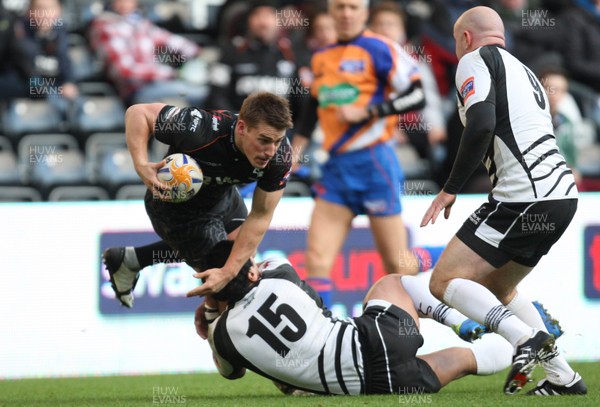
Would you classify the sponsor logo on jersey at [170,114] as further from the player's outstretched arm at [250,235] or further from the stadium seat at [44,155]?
the stadium seat at [44,155]

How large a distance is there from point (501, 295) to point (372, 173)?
2564mm

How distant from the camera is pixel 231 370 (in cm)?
601

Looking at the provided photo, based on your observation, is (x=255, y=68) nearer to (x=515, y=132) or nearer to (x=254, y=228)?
(x=254, y=228)

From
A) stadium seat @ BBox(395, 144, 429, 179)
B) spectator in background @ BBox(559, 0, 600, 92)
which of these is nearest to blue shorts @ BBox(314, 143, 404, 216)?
stadium seat @ BBox(395, 144, 429, 179)

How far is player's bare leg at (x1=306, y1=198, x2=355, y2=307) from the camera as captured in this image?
817 centimetres

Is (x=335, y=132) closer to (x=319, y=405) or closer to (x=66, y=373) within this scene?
(x=66, y=373)

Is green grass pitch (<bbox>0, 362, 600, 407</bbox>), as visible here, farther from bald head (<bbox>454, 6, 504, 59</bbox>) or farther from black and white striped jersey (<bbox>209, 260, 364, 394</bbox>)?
bald head (<bbox>454, 6, 504, 59</bbox>)

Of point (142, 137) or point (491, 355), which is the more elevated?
point (142, 137)

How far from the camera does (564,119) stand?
10.8 m

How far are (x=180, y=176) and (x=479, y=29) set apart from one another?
6.18 ft

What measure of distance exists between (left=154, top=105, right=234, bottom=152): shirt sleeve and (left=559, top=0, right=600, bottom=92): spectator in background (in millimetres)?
7552

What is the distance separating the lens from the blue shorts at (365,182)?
847 centimetres

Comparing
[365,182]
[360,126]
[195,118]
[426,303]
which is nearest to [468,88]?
[426,303]

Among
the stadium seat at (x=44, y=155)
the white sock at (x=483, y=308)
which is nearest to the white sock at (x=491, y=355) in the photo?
the white sock at (x=483, y=308)
